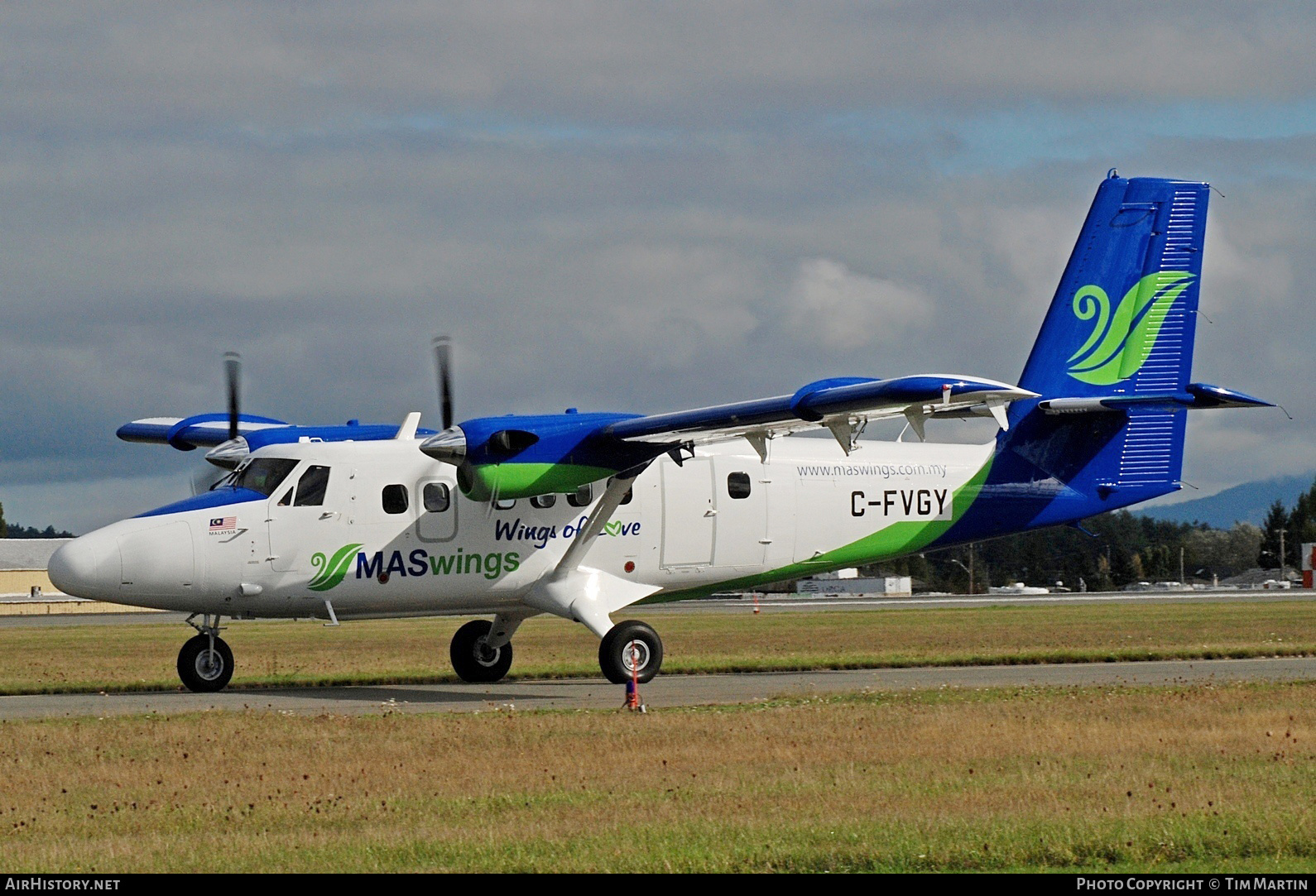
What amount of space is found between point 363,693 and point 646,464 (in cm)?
533

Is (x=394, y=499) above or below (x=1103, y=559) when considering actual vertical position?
above

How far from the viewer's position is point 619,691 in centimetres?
2277

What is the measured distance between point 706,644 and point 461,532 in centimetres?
1590

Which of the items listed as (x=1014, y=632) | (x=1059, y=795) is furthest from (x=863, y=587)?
(x=1059, y=795)

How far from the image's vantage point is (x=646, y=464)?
22641 millimetres

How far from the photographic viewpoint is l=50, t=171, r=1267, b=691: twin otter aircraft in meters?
21.3

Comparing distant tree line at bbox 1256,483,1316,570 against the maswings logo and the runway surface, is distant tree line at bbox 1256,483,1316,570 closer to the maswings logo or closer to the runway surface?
the runway surface

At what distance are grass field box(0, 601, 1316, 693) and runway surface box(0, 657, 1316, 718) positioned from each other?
6.33 ft

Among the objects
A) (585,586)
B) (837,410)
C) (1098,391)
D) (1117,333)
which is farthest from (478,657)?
(1117,333)

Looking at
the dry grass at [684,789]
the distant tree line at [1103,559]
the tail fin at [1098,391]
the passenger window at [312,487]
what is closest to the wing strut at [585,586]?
the passenger window at [312,487]

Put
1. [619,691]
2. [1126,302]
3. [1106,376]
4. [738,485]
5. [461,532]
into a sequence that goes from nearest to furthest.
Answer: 1. [619,691]
2. [461,532]
3. [738,485]
4. [1106,376]
5. [1126,302]

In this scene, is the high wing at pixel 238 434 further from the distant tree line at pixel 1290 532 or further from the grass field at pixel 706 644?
the distant tree line at pixel 1290 532

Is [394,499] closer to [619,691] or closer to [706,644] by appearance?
[619,691]

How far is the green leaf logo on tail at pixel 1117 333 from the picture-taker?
26.3 m
